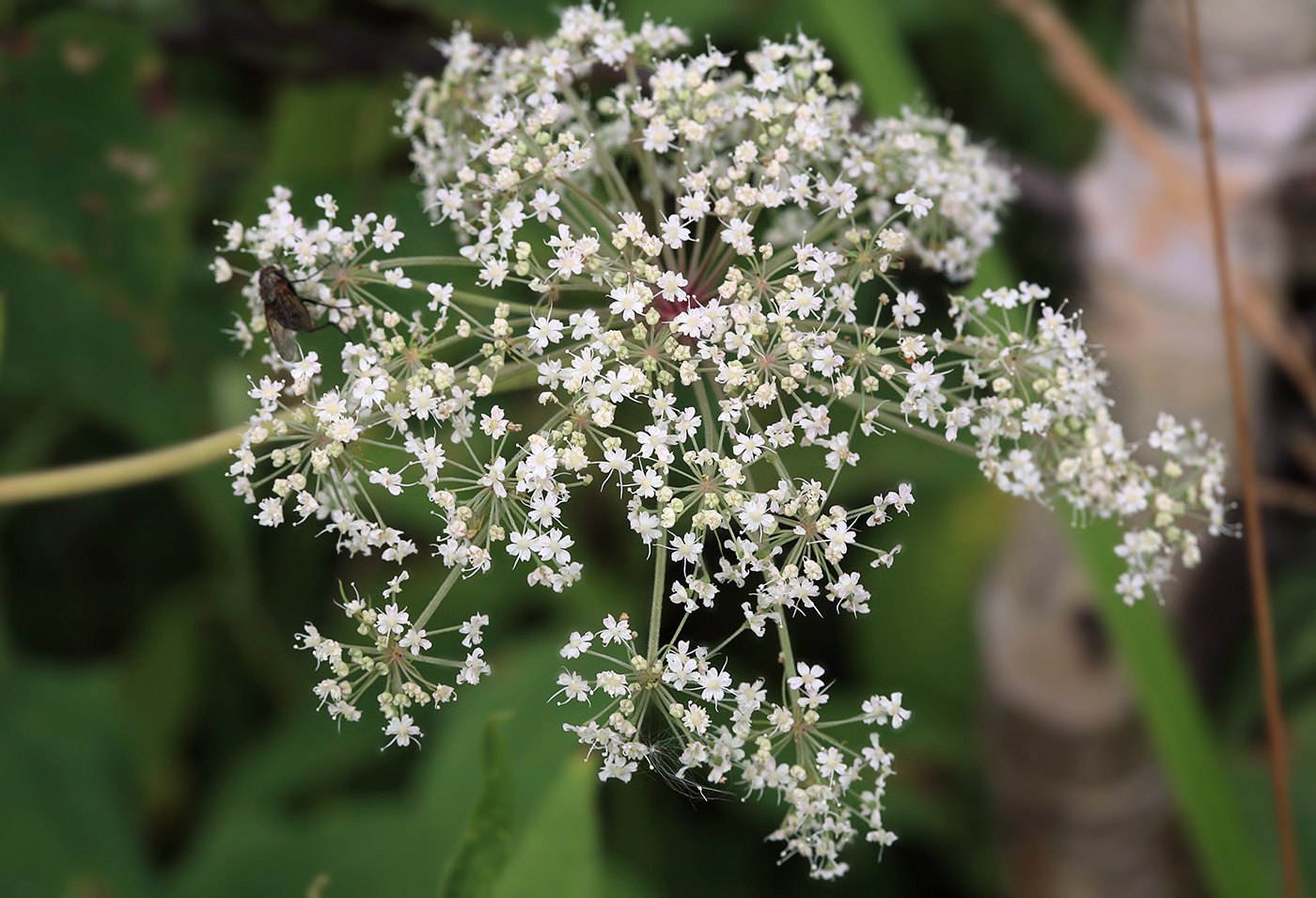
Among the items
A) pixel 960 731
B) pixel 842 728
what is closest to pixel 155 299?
pixel 842 728

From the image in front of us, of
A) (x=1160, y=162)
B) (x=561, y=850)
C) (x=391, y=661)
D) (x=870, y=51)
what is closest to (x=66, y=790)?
(x=561, y=850)

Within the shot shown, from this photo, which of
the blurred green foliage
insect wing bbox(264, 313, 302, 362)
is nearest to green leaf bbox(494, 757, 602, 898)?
the blurred green foliage

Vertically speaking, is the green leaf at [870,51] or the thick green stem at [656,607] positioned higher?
the green leaf at [870,51]

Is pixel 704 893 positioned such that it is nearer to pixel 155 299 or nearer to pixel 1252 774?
pixel 1252 774

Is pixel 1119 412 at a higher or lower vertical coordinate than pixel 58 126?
higher

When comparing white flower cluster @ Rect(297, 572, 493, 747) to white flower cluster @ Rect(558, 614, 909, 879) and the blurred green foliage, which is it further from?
the blurred green foliage

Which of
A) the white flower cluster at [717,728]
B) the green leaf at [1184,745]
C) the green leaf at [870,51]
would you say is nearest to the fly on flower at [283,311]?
the white flower cluster at [717,728]

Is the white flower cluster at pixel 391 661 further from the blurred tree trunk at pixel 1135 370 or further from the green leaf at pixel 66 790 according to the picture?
the blurred tree trunk at pixel 1135 370

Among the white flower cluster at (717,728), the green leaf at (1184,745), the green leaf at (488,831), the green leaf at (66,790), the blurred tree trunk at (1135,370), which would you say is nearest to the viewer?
the white flower cluster at (717,728)
